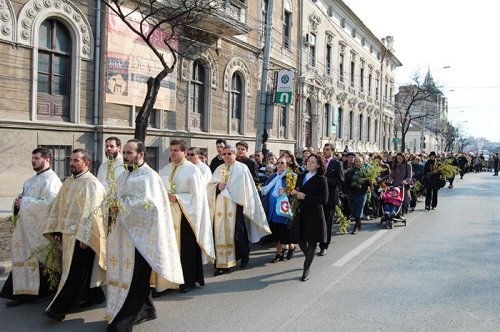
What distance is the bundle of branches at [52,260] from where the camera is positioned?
5.02 metres

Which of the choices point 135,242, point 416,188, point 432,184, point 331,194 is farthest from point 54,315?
point 432,184

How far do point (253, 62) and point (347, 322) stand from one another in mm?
19171

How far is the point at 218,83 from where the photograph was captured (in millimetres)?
20109

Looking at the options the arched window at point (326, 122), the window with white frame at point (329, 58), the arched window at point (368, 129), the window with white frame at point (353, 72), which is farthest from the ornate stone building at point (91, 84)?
the arched window at point (368, 129)

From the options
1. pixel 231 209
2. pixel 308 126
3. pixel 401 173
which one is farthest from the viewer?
pixel 308 126

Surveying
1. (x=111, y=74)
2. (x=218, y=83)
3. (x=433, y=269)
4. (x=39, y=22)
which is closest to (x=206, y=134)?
(x=218, y=83)

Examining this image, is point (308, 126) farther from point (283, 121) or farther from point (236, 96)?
point (236, 96)

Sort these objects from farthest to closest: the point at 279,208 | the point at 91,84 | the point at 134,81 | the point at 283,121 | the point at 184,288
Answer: the point at 283,121 → the point at 134,81 → the point at 91,84 → the point at 279,208 → the point at 184,288

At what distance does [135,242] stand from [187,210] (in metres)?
1.42

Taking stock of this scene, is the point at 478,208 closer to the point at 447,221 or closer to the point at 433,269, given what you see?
the point at 447,221

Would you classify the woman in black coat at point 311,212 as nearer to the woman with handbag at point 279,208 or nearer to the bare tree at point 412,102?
the woman with handbag at point 279,208

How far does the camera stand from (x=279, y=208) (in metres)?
7.65

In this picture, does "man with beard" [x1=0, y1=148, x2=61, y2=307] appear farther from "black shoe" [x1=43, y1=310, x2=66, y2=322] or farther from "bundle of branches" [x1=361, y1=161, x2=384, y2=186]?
"bundle of branches" [x1=361, y1=161, x2=384, y2=186]

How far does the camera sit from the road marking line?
24.9 ft
